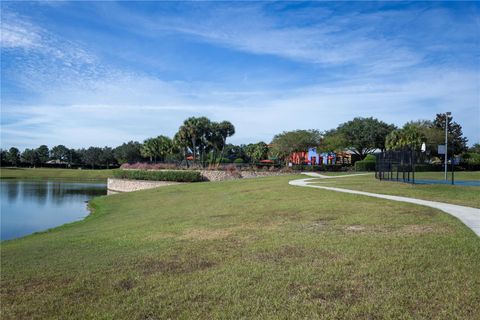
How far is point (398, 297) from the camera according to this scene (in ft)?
15.6

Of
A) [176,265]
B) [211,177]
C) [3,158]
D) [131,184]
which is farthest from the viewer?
[3,158]

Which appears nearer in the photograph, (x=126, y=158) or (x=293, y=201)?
(x=293, y=201)

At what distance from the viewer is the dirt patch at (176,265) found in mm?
6441

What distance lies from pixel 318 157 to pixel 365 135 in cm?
741

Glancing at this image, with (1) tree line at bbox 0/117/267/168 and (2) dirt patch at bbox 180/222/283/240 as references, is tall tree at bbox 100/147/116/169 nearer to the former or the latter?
(1) tree line at bbox 0/117/267/168

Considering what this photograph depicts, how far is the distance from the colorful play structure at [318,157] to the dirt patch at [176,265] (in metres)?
48.8

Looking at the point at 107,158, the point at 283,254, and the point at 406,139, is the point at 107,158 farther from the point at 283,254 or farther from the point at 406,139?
the point at 283,254

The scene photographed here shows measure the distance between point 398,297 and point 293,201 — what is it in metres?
9.90

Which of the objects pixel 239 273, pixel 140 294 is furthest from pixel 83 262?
pixel 239 273

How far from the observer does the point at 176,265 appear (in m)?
6.78

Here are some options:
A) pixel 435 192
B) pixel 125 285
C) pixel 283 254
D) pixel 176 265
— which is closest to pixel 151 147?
pixel 435 192

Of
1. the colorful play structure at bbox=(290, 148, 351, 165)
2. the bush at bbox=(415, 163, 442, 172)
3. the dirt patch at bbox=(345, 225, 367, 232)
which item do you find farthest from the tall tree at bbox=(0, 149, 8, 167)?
the dirt patch at bbox=(345, 225, 367, 232)

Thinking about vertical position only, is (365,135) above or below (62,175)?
above

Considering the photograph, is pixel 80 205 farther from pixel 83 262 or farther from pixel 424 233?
pixel 424 233
